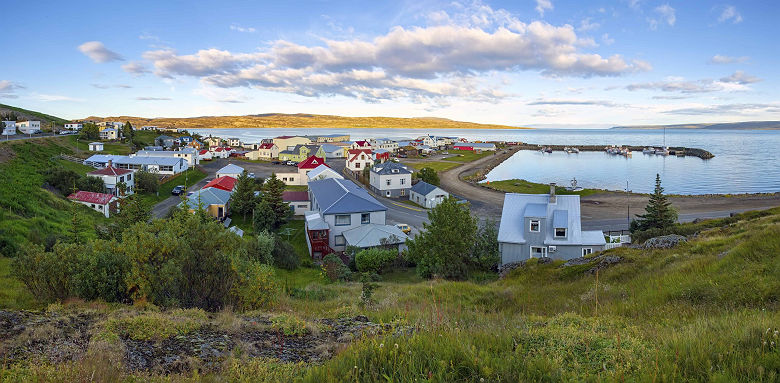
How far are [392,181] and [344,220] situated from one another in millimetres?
20602

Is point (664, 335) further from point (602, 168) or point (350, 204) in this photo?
point (602, 168)

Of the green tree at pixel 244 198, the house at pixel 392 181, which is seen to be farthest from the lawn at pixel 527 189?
the green tree at pixel 244 198

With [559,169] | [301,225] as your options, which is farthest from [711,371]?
[559,169]

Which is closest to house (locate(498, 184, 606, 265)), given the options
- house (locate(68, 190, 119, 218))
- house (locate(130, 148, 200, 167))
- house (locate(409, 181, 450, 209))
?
house (locate(409, 181, 450, 209))

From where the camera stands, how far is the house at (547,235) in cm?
2233

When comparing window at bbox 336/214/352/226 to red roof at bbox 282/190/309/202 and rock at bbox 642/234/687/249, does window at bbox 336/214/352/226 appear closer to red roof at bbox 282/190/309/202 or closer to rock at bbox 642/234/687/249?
red roof at bbox 282/190/309/202

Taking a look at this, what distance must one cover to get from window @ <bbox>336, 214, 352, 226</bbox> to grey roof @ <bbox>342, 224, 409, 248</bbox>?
4.55 feet

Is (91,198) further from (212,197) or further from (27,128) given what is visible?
(27,128)

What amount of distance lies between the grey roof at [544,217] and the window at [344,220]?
35.2 ft

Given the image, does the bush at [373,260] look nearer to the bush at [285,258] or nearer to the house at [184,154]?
the bush at [285,258]

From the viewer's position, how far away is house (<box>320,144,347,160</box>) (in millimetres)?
92375

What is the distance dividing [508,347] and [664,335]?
182 cm

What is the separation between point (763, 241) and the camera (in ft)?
31.7

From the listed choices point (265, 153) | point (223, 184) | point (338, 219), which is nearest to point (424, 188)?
point (338, 219)
